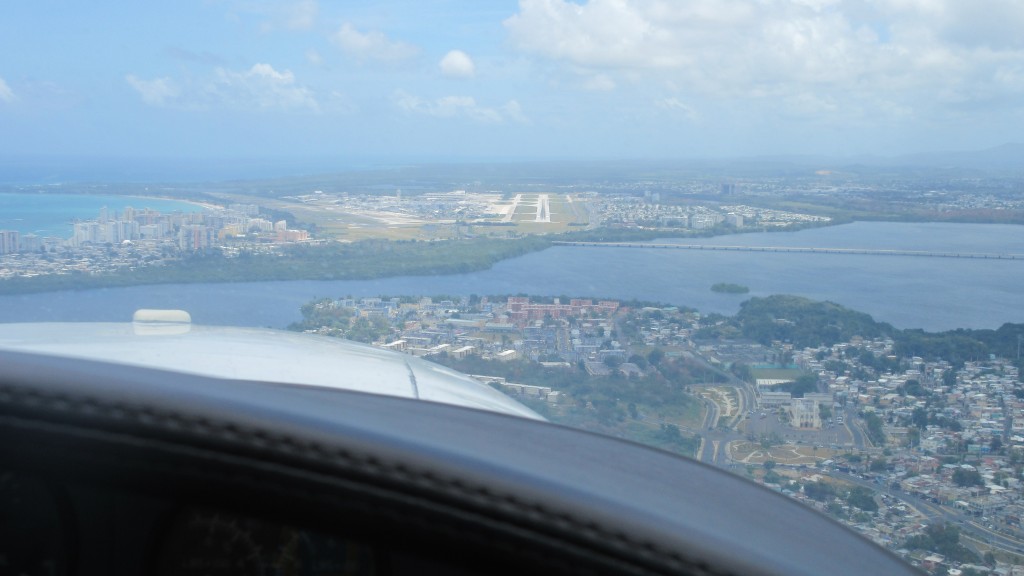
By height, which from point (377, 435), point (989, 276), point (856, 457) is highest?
point (377, 435)

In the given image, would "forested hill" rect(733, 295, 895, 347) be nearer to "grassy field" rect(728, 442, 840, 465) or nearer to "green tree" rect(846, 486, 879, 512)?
"grassy field" rect(728, 442, 840, 465)

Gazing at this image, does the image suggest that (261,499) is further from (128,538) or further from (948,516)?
(948,516)

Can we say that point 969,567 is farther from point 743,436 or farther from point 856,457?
point 743,436

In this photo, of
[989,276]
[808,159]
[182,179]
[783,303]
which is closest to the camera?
[783,303]

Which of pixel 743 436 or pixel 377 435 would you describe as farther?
pixel 743 436

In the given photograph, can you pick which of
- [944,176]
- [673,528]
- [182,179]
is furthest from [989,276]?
[182,179]

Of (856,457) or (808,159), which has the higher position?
(808,159)

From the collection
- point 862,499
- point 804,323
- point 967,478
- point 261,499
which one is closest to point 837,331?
point 804,323

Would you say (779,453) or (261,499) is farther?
(779,453)
